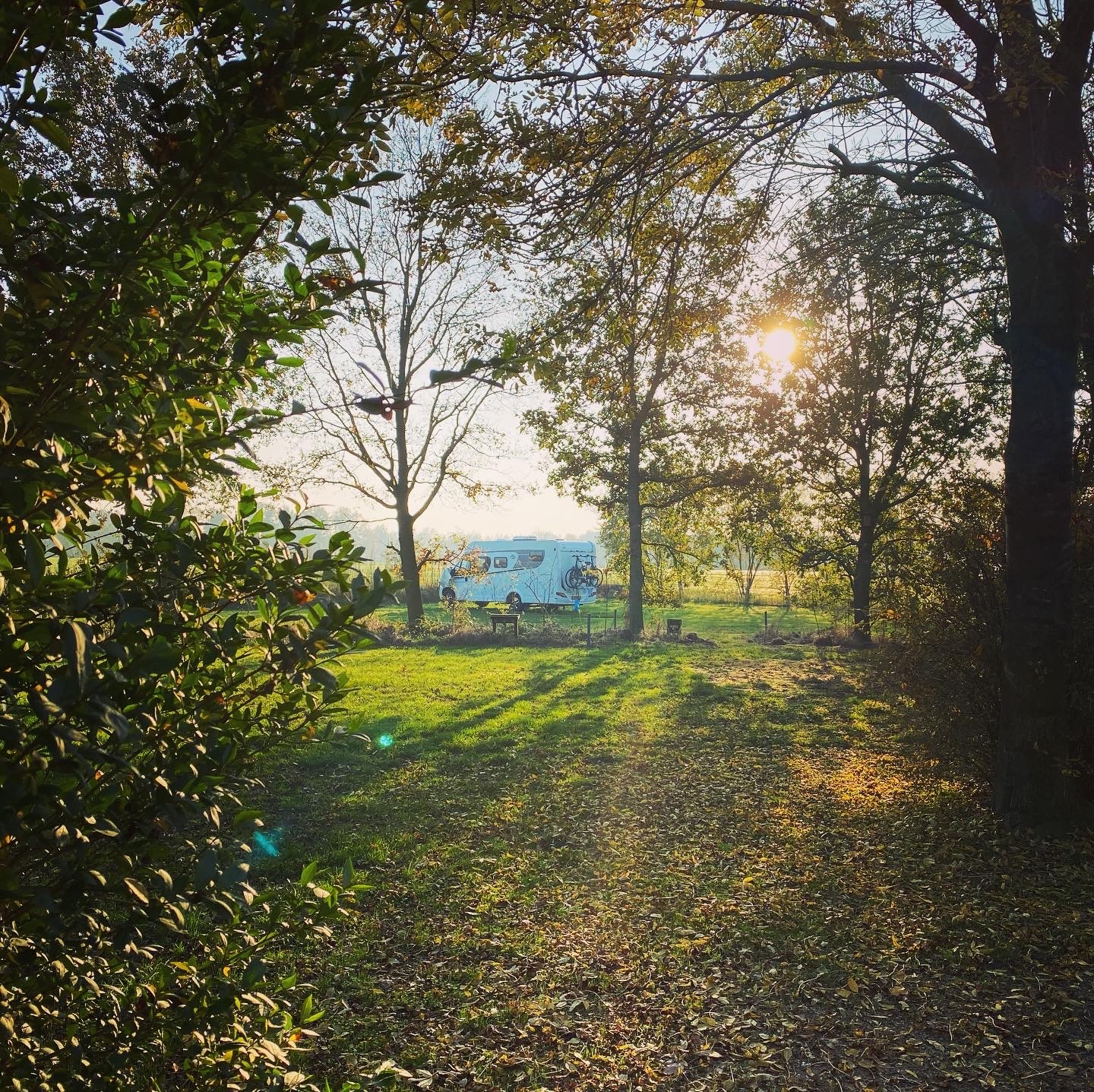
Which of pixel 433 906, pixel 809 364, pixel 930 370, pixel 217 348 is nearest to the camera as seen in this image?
pixel 217 348

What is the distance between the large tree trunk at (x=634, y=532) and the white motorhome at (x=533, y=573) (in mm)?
9909

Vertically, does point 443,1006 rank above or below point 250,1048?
below

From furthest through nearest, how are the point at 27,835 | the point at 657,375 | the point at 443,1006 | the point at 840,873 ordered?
the point at 657,375 → the point at 840,873 → the point at 443,1006 → the point at 27,835

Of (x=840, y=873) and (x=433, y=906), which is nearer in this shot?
(x=433, y=906)

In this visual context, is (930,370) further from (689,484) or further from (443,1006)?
(443,1006)

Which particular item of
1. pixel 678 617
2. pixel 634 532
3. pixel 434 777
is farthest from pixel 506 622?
pixel 434 777

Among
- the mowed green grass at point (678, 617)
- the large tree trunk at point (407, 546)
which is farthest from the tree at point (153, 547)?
the mowed green grass at point (678, 617)

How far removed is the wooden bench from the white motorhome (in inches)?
391

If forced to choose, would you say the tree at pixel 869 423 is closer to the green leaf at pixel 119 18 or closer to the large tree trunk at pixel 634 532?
the large tree trunk at pixel 634 532

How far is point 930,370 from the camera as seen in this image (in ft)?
55.8

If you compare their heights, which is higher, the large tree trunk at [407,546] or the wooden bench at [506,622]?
the large tree trunk at [407,546]

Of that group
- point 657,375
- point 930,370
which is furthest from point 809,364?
point 657,375

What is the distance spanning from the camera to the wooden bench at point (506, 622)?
2083 cm

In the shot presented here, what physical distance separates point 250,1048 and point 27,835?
80 centimetres
